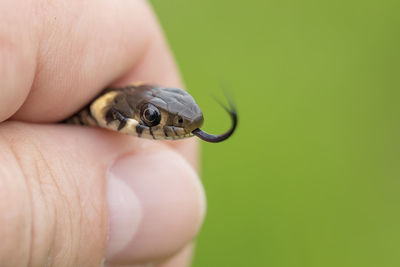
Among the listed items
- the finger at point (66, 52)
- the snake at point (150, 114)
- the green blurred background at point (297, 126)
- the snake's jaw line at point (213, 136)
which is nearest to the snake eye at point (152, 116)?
the snake at point (150, 114)

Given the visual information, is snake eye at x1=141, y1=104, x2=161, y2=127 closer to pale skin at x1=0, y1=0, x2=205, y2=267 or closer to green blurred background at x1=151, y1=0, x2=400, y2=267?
pale skin at x1=0, y1=0, x2=205, y2=267

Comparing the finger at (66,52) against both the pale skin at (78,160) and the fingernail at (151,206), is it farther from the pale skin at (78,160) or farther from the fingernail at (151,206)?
the fingernail at (151,206)

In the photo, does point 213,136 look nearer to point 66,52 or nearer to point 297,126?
point 66,52

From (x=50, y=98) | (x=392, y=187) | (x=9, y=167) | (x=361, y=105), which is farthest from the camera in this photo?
(x=361, y=105)

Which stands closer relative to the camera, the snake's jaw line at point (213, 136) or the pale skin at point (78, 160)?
the pale skin at point (78, 160)

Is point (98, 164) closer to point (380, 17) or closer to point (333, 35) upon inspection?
point (333, 35)

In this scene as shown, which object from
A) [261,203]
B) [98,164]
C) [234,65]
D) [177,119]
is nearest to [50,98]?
[98,164]

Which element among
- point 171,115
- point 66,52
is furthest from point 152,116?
point 66,52

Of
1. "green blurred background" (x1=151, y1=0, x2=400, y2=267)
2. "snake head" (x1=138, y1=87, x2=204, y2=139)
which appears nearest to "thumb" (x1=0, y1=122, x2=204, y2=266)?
"snake head" (x1=138, y1=87, x2=204, y2=139)
